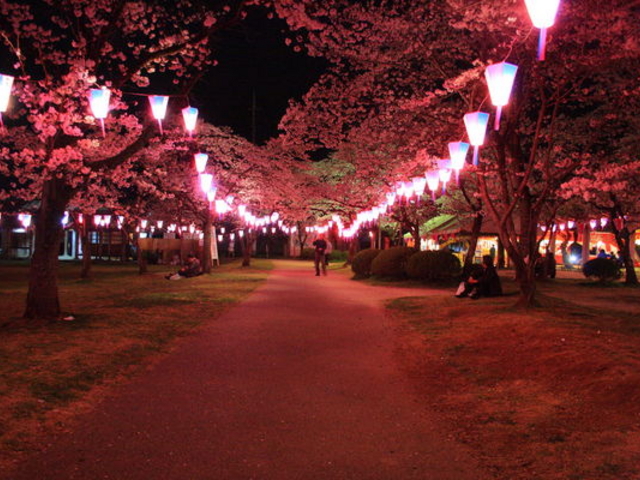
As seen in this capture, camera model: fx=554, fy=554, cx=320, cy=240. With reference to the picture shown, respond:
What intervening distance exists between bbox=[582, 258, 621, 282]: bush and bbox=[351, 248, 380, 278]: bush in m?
8.65

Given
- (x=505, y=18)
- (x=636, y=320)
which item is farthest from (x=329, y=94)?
(x=636, y=320)

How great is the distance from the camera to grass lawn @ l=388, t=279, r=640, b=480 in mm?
Result: 4391

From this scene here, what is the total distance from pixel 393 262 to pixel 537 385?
15.5m

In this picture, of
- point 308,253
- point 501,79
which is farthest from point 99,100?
point 308,253

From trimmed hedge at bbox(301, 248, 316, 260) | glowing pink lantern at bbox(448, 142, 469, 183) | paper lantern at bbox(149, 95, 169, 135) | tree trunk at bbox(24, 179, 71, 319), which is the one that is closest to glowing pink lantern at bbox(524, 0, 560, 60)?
glowing pink lantern at bbox(448, 142, 469, 183)

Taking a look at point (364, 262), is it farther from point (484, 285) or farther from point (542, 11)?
point (542, 11)

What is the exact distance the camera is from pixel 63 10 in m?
10.7

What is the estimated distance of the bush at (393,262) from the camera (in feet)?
72.1

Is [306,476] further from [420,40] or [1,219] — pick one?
[1,219]

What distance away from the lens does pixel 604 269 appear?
2162 centimetres

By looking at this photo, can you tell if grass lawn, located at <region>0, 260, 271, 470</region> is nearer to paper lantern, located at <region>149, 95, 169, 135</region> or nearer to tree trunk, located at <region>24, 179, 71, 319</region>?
tree trunk, located at <region>24, 179, 71, 319</region>

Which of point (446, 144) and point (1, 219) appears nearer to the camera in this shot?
point (446, 144)

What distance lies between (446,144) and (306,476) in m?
12.5

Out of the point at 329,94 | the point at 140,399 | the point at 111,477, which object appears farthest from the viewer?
the point at 329,94
